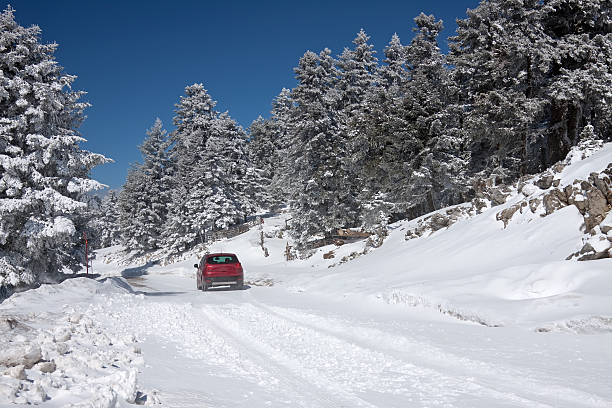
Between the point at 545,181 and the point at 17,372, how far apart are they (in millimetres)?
15884

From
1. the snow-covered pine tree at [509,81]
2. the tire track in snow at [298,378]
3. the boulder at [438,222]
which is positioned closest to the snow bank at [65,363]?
the tire track in snow at [298,378]

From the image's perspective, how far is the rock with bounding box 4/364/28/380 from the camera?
13.1 feet

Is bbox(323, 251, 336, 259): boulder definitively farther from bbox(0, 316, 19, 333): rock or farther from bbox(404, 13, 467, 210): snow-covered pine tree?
bbox(0, 316, 19, 333): rock

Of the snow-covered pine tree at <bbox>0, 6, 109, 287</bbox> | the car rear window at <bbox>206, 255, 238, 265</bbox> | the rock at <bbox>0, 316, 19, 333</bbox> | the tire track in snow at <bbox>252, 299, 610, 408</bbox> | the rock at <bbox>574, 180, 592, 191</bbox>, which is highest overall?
the snow-covered pine tree at <bbox>0, 6, 109, 287</bbox>

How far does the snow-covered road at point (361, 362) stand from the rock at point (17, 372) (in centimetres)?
125

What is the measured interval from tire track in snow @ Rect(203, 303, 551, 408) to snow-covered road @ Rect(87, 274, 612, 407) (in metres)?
0.02

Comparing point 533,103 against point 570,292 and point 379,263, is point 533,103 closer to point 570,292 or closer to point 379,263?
point 379,263

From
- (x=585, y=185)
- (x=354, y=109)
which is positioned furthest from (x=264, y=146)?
(x=585, y=185)

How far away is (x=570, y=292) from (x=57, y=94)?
19.4m

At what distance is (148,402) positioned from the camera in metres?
4.20

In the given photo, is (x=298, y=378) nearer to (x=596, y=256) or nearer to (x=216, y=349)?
(x=216, y=349)

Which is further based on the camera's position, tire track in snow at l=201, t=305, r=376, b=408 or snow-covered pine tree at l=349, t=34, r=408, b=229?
snow-covered pine tree at l=349, t=34, r=408, b=229

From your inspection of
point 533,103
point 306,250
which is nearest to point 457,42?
point 533,103

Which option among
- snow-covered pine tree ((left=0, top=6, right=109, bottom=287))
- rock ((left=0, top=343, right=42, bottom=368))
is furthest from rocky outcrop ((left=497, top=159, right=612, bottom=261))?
snow-covered pine tree ((left=0, top=6, right=109, bottom=287))
